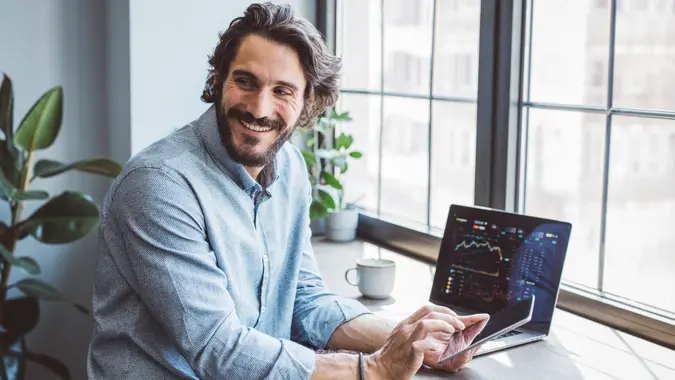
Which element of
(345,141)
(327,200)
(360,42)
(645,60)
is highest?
(360,42)

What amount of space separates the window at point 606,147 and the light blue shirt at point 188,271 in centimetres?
83

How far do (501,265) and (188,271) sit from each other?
0.80 metres

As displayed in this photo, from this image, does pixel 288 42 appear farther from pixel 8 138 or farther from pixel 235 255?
pixel 8 138

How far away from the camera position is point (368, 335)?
6.33ft

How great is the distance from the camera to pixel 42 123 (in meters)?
2.94

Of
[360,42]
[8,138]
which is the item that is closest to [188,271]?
[8,138]

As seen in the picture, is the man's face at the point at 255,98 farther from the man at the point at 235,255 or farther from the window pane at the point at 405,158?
the window pane at the point at 405,158

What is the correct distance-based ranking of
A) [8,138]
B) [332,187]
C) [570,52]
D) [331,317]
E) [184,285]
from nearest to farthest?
[184,285] < [331,317] < [570,52] < [8,138] < [332,187]

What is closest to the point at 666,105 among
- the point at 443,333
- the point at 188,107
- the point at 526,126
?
the point at 526,126

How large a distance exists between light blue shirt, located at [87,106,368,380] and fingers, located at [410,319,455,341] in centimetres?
21

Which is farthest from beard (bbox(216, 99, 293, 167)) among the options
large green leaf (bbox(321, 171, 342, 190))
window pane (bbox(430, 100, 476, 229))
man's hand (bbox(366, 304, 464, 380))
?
large green leaf (bbox(321, 171, 342, 190))

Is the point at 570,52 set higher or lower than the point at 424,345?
higher

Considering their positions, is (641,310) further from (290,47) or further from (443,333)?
(290,47)

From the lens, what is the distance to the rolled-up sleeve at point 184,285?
5.11 ft
